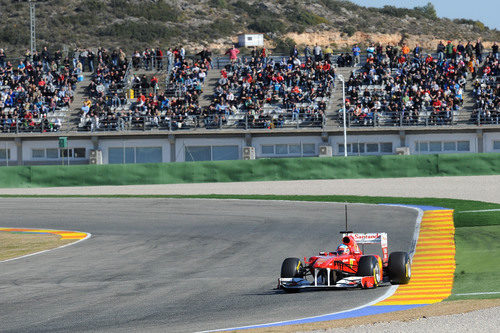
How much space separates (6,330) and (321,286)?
5.00 m

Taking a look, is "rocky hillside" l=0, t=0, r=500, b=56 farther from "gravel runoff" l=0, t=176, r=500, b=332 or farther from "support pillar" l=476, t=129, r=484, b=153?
"gravel runoff" l=0, t=176, r=500, b=332

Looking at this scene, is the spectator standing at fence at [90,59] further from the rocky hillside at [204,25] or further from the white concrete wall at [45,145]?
the rocky hillside at [204,25]

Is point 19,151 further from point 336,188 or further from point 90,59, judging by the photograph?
point 336,188

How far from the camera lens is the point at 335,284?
1383cm

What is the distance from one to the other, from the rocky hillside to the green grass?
68.7 m

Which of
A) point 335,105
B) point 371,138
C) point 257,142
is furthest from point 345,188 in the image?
point 335,105

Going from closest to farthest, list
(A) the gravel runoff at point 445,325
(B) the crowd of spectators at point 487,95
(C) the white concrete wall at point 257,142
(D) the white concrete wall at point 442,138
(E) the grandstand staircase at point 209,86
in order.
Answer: (A) the gravel runoff at point 445,325 < (B) the crowd of spectators at point 487,95 < (D) the white concrete wall at point 442,138 < (C) the white concrete wall at point 257,142 < (E) the grandstand staircase at point 209,86

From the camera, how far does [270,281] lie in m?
15.9

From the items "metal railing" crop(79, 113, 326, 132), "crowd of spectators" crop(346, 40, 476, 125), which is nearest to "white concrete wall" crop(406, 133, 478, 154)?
"crowd of spectators" crop(346, 40, 476, 125)

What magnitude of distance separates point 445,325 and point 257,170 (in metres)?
34.8

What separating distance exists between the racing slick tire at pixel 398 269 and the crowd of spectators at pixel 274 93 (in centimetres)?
3884

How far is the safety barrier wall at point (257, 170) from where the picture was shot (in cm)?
4350

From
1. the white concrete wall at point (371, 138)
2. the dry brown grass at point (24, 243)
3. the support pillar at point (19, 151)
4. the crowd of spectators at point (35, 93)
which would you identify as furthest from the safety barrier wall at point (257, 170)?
the dry brown grass at point (24, 243)

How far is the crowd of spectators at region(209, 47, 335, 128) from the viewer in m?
53.8
